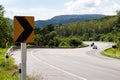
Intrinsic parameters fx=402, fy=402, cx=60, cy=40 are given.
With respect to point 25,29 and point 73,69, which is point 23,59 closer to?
point 25,29

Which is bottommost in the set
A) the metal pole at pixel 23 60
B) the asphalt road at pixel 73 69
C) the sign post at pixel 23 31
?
the asphalt road at pixel 73 69

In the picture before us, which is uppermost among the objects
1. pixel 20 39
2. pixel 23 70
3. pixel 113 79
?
pixel 20 39

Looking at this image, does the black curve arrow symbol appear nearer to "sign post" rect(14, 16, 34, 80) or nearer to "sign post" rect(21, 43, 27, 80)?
"sign post" rect(14, 16, 34, 80)

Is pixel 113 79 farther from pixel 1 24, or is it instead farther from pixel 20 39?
pixel 1 24

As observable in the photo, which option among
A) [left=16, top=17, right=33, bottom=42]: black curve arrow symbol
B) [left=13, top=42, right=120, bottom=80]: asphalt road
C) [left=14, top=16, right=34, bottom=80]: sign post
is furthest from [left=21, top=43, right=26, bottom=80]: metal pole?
[left=13, top=42, right=120, bottom=80]: asphalt road

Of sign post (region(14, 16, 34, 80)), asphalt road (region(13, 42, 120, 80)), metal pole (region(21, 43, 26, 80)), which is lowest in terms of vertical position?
asphalt road (region(13, 42, 120, 80))

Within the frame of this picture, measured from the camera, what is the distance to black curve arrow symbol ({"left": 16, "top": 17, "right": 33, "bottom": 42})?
9359 mm

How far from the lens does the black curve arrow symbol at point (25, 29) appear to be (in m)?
9.36

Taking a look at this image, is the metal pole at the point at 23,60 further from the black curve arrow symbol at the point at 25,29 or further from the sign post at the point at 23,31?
the black curve arrow symbol at the point at 25,29

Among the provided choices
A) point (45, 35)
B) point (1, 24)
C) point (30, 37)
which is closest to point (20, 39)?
point (30, 37)

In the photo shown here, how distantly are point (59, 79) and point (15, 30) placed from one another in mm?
10349

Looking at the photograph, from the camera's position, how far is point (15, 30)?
30.6 ft

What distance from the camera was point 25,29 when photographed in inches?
370

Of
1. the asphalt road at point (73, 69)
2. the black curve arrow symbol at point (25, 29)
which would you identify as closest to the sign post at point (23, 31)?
the black curve arrow symbol at point (25, 29)
